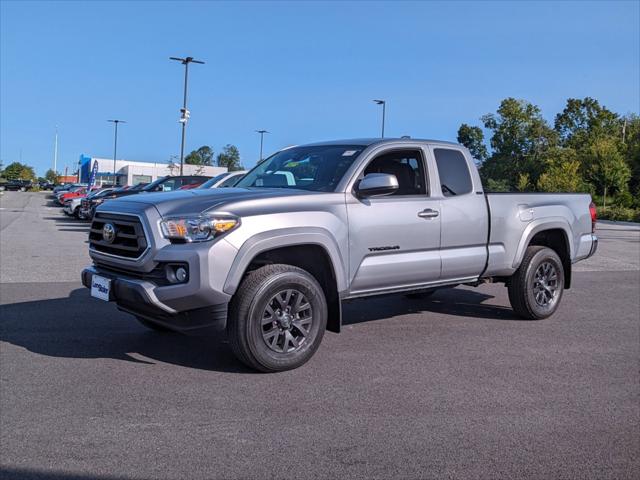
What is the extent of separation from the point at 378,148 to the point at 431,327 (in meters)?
2.21

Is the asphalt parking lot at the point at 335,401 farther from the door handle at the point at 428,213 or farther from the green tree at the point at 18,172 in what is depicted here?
the green tree at the point at 18,172

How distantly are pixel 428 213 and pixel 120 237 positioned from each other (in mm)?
2874

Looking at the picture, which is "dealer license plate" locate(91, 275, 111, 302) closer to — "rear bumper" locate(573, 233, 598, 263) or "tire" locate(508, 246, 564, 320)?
"tire" locate(508, 246, 564, 320)

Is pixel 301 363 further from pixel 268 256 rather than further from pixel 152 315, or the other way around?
pixel 152 315

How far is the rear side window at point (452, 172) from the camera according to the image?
254 inches

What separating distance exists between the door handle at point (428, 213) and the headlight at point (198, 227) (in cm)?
203

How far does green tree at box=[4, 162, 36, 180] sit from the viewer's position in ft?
413

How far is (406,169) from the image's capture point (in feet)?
20.9

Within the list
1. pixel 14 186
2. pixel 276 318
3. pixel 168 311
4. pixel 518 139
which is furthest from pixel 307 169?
pixel 14 186

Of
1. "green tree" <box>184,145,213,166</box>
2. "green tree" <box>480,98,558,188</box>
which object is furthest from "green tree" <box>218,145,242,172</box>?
"green tree" <box>480,98,558,188</box>

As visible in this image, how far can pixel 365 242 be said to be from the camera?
18.1 ft

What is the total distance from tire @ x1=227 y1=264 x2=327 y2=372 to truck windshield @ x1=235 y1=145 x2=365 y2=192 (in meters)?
1.01

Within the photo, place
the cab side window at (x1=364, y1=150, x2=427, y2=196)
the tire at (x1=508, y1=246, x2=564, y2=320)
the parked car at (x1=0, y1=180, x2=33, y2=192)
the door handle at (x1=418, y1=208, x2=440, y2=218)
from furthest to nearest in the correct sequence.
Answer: the parked car at (x1=0, y1=180, x2=33, y2=192) < the tire at (x1=508, y1=246, x2=564, y2=320) < the cab side window at (x1=364, y1=150, x2=427, y2=196) < the door handle at (x1=418, y1=208, x2=440, y2=218)

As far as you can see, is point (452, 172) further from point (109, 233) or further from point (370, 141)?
point (109, 233)
